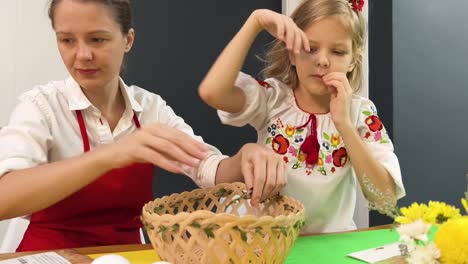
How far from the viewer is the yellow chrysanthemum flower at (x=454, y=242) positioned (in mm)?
560

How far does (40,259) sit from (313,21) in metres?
0.80

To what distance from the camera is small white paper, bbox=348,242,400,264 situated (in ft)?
2.80

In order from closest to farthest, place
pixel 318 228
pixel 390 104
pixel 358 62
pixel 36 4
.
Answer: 1. pixel 318 228
2. pixel 358 62
3. pixel 36 4
4. pixel 390 104

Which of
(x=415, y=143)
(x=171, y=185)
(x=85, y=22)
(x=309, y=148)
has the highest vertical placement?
(x=85, y=22)

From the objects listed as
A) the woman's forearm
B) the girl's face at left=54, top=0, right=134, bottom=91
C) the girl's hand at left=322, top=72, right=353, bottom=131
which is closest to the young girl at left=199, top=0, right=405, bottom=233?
the girl's hand at left=322, top=72, right=353, bottom=131

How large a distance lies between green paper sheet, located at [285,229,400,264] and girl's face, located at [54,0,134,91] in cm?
59

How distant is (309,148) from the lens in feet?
4.01

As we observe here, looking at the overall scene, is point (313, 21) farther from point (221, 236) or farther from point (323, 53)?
point (221, 236)

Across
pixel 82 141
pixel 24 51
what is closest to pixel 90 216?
pixel 82 141

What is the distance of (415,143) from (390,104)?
0.67 ft

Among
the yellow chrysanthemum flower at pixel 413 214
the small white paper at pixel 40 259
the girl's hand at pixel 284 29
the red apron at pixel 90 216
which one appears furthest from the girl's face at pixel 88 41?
the yellow chrysanthemum flower at pixel 413 214

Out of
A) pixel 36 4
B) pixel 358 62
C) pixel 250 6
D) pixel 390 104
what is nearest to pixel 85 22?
pixel 358 62

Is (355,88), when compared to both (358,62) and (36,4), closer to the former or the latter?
(358,62)

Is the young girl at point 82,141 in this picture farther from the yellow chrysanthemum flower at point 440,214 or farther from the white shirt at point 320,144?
the yellow chrysanthemum flower at point 440,214
